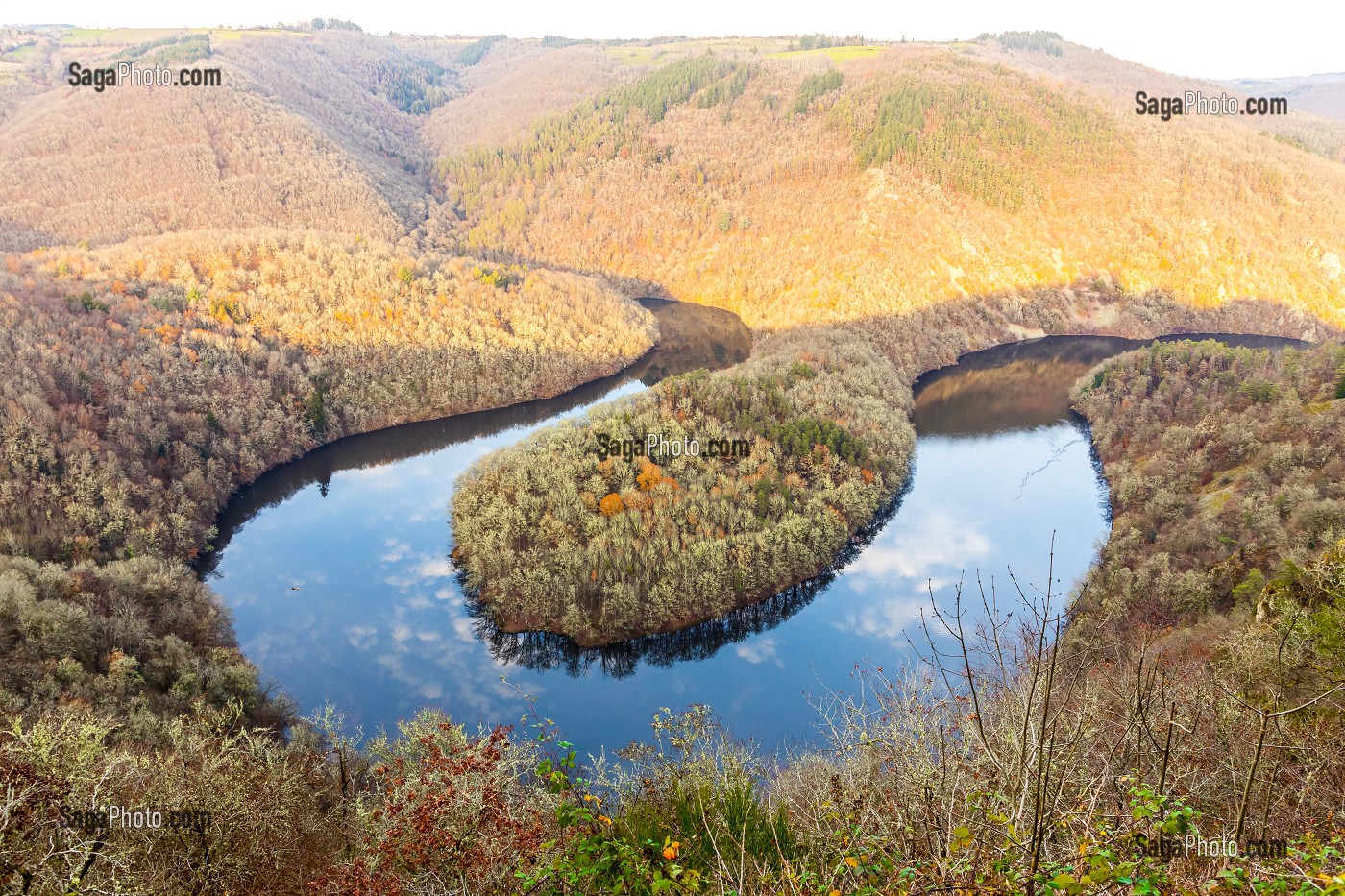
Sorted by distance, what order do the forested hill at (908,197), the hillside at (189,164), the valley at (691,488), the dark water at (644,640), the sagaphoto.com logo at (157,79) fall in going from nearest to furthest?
1. the valley at (691,488)
2. the dark water at (644,640)
3. the forested hill at (908,197)
4. the hillside at (189,164)
5. the sagaphoto.com logo at (157,79)

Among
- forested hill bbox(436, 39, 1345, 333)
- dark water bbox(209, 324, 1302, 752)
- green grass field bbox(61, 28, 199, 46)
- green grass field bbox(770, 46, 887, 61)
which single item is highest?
green grass field bbox(61, 28, 199, 46)

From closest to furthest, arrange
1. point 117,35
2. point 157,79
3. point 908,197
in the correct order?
1. point 908,197
2. point 157,79
3. point 117,35

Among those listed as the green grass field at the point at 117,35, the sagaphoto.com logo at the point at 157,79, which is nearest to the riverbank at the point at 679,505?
the sagaphoto.com logo at the point at 157,79

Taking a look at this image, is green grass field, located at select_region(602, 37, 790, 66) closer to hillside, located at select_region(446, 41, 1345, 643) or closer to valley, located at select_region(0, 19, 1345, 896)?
hillside, located at select_region(446, 41, 1345, 643)

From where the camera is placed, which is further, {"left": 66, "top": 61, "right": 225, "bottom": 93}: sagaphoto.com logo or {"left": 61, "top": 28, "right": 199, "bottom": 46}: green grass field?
{"left": 61, "top": 28, "right": 199, "bottom": 46}: green grass field

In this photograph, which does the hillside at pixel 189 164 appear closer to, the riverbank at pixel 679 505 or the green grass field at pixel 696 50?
the green grass field at pixel 696 50

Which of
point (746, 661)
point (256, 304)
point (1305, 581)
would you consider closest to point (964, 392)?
point (746, 661)

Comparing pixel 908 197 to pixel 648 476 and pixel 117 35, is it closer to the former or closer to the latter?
pixel 648 476

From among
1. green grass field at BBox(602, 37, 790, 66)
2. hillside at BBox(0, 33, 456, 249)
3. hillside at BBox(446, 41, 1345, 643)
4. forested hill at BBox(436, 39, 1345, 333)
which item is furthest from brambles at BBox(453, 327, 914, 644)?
green grass field at BBox(602, 37, 790, 66)

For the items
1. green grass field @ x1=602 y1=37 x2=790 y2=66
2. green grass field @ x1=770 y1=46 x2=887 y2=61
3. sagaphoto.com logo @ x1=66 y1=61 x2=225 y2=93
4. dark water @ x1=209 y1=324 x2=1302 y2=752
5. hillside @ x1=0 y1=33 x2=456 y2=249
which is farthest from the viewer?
green grass field @ x1=602 y1=37 x2=790 y2=66

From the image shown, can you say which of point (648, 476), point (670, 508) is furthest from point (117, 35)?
point (670, 508)

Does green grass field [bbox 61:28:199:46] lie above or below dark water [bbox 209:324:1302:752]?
above
